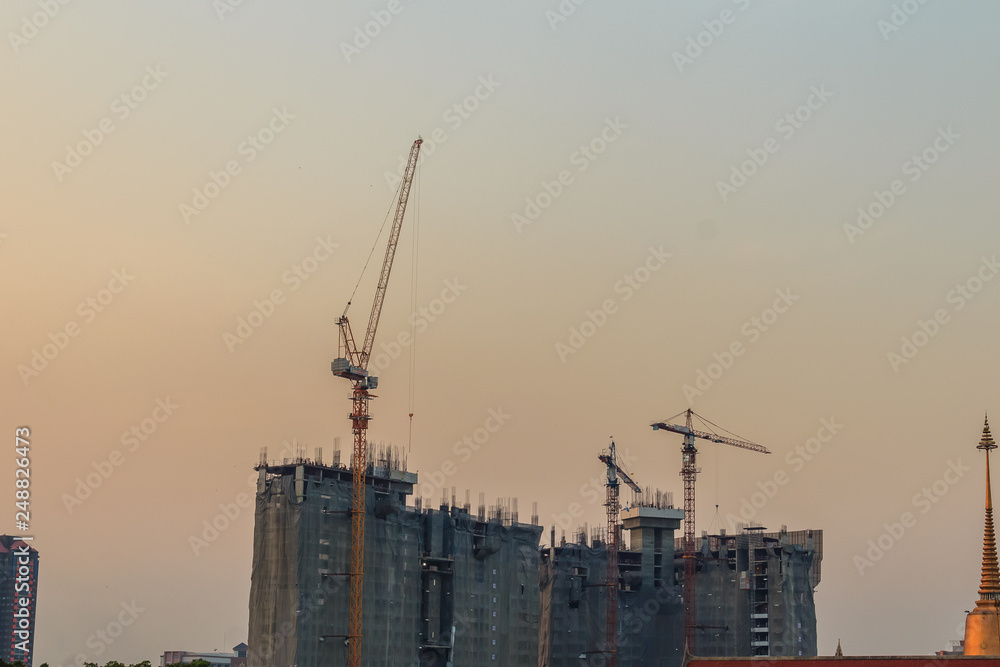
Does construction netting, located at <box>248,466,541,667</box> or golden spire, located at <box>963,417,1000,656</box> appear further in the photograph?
construction netting, located at <box>248,466,541,667</box>

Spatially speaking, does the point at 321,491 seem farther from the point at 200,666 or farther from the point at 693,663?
the point at 693,663

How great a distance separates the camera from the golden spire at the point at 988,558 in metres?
107

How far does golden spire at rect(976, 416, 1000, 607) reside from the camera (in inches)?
4208

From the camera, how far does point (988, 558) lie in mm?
109250

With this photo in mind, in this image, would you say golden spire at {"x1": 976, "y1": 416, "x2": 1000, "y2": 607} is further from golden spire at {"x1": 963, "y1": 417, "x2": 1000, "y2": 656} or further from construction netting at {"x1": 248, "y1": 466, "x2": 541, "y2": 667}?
construction netting at {"x1": 248, "y1": 466, "x2": 541, "y2": 667}

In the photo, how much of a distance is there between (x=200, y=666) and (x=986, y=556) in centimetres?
8974

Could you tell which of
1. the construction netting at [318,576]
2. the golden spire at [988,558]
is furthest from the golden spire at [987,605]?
the construction netting at [318,576]

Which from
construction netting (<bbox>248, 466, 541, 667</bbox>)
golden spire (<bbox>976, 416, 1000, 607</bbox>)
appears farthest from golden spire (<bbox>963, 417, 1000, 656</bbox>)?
construction netting (<bbox>248, 466, 541, 667</bbox>)

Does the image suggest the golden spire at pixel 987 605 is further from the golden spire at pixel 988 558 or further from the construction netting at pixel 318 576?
the construction netting at pixel 318 576

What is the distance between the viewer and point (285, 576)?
184 m

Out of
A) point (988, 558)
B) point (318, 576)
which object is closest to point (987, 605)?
point (988, 558)

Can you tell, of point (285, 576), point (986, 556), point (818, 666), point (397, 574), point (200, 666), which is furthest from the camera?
point (397, 574)

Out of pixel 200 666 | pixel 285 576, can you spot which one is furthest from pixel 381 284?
pixel 200 666

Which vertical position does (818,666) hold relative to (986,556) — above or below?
below
